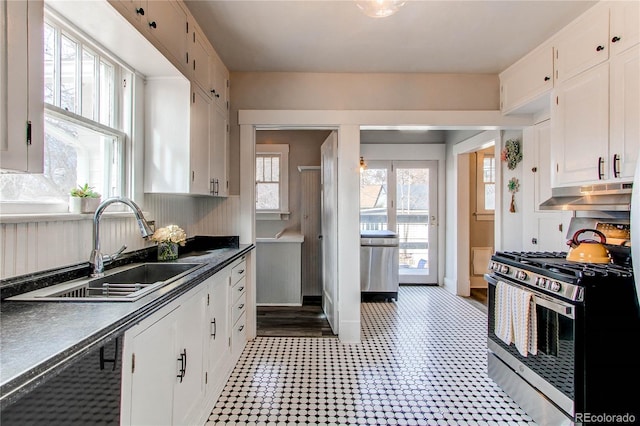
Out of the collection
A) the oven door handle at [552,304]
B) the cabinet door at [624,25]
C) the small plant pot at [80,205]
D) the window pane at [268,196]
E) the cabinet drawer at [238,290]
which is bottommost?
the cabinet drawer at [238,290]

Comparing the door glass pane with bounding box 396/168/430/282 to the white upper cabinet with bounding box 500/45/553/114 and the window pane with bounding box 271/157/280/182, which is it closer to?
the window pane with bounding box 271/157/280/182

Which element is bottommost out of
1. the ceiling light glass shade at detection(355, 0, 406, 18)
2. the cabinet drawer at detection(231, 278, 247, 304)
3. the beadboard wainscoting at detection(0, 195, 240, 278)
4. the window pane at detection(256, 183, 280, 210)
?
the cabinet drawer at detection(231, 278, 247, 304)

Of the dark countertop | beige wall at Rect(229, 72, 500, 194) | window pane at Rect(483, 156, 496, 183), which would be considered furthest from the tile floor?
window pane at Rect(483, 156, 496, 183)

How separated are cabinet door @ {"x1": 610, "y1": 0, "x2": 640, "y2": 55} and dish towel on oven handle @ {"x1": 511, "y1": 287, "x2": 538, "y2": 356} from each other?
5.13 ft

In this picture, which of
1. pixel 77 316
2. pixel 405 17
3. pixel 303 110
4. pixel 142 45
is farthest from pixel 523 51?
pixel 77 316

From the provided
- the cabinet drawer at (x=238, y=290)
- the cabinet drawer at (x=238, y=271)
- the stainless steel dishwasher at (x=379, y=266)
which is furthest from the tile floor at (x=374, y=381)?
the stainless steel dishwasher at (x=379, y=266)

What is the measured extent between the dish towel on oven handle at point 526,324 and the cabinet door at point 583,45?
1.58 metres

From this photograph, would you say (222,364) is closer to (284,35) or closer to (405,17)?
(284,35)

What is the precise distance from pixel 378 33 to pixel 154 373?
254 centimetres

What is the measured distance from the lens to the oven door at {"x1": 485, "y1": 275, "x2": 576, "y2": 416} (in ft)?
5.69

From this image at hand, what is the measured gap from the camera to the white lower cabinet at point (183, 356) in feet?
3.98

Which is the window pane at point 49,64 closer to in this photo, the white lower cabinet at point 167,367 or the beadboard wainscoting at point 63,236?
the beadboard wainscoting at point 63,236

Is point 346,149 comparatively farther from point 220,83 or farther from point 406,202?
point 406,202

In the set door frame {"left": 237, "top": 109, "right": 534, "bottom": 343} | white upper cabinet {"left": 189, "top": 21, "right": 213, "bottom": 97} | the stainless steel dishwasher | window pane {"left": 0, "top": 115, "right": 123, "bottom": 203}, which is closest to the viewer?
window pane {"left": 0, "top": 115, "right": 123, "bottom": 203}
